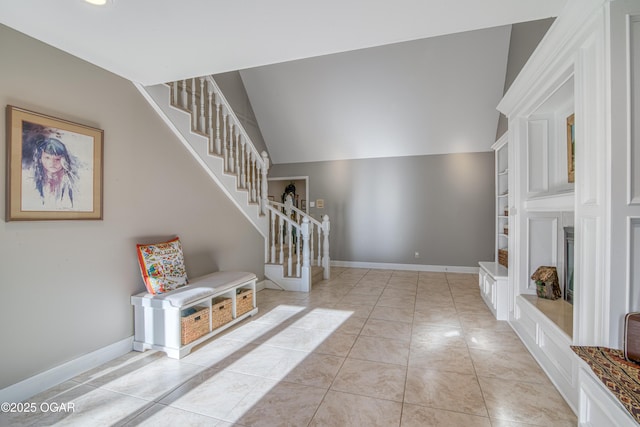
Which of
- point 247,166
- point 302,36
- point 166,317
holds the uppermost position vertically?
point 302,36

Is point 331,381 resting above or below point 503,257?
below

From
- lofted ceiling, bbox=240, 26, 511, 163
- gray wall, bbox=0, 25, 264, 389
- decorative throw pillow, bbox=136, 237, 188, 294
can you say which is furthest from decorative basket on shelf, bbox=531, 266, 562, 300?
gray wall, bbox=0, 25, 264, 389

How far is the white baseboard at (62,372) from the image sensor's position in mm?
1806

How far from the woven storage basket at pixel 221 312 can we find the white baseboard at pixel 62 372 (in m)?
0.70

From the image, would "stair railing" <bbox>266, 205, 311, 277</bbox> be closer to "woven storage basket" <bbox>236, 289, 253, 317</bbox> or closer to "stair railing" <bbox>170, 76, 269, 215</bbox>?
"stair railing" <bbox>170, 76, 269, 215</bbox>

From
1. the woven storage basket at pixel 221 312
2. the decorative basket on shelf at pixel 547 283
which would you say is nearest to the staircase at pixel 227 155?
the woven storage basket at pixel 221 312

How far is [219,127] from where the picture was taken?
4301 millimetres

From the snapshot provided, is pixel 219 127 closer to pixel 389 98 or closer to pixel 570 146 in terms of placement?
pixel 389 98

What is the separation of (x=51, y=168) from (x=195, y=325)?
1640 mm

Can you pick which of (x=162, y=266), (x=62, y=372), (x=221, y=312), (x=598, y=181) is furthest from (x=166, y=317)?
(x=598, y=181)

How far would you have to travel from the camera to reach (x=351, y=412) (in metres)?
1.74

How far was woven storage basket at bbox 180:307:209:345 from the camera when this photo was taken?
2453mm

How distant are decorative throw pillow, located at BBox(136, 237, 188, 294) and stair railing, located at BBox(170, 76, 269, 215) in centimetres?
131

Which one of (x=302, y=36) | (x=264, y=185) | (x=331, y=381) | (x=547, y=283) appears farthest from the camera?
(x=264, y=185)
